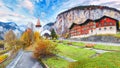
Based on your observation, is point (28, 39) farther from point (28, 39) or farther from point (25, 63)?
point (25, 63)

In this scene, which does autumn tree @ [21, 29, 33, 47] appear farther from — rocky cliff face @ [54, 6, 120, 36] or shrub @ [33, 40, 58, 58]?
shrub @ [33, 40, 58, 58]

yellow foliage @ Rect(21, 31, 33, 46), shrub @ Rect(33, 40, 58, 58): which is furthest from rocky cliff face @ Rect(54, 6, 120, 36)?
shrub @ Rect(33, 40, 58, 58)

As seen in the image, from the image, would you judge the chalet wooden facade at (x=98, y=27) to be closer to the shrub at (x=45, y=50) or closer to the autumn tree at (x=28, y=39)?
the shrub at (x=45, y=50)

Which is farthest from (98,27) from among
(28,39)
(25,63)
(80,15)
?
(80,15)

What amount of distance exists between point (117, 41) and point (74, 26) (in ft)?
98.8

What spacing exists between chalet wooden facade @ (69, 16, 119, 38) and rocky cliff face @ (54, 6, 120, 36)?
42705 mm

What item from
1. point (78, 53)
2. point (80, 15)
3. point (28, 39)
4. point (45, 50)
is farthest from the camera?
point (80, 15)

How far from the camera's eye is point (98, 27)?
64.1 m

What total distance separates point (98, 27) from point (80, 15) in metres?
71.2

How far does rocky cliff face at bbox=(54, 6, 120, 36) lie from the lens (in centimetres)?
12406

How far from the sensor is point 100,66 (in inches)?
847

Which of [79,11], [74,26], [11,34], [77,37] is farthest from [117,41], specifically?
[79,11]

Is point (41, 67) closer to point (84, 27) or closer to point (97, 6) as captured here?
point (84, 27)

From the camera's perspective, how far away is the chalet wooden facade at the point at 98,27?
60.4 metres
